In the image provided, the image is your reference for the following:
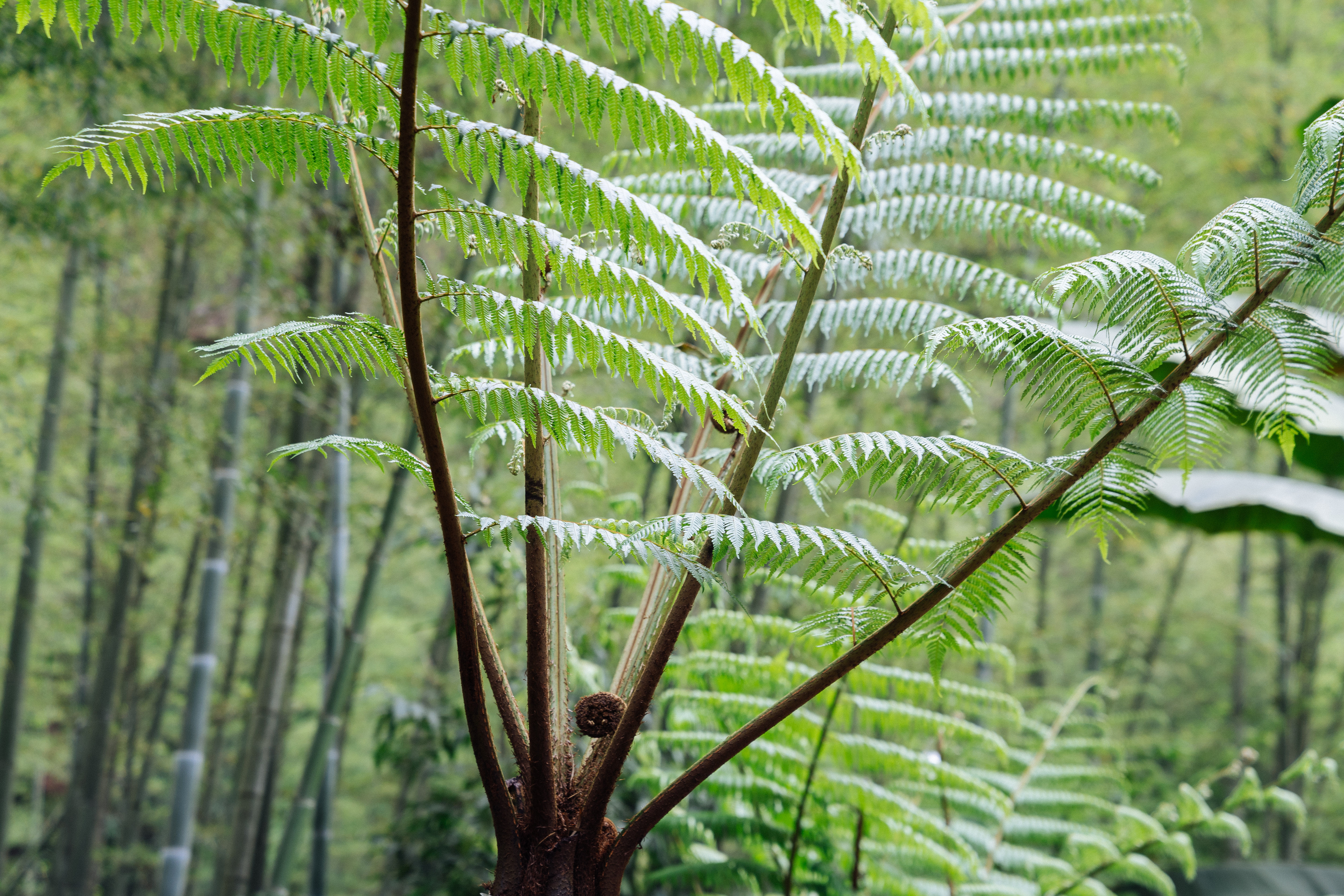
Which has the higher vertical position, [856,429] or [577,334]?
[856,429]

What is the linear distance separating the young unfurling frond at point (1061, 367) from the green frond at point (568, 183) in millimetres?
225

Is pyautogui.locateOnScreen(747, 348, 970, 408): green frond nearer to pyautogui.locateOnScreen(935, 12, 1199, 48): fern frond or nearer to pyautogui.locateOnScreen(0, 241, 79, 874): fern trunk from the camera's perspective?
pyautogui.locateOnScreen(935, 12, 1199, 48): fern frond

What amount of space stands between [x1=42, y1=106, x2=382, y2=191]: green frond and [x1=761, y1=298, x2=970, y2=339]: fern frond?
2.00 ft

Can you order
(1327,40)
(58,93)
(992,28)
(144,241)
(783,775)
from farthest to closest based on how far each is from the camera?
(144,241)
(1327,40)
(58,93)
(783,775)
(992,28)

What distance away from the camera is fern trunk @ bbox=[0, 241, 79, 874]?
4902 millimetres

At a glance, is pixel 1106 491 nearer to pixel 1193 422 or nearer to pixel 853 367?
pixel 1193 422

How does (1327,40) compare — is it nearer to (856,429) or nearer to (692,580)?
(856,429)

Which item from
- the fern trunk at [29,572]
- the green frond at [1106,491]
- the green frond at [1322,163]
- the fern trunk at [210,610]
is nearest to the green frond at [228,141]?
the green frond at [1106,491]

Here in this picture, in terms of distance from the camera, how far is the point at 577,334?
814 mm

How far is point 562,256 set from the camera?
810 mm

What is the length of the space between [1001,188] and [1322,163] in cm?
50

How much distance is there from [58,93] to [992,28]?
4.69 meters

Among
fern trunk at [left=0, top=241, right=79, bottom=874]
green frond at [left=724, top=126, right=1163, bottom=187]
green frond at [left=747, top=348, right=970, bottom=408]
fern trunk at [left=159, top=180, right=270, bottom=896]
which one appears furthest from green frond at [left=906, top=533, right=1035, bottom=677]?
fern trunk at [left=0, top=241, right=79, bottom=874]

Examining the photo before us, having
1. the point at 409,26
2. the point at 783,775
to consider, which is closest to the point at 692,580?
the point at 409,26
